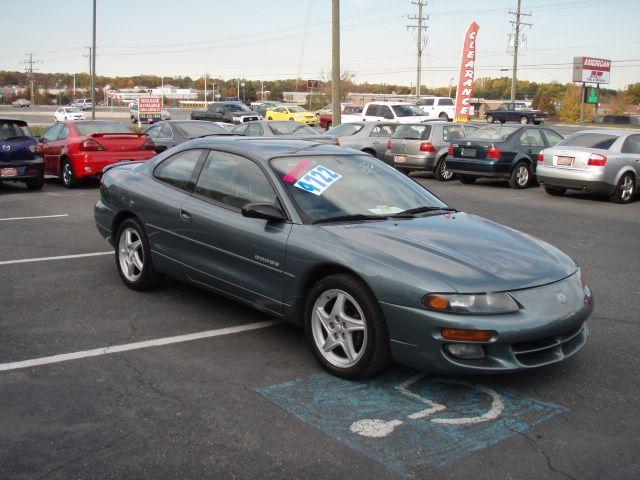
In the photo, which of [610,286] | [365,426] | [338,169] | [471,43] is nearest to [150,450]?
[365,426]

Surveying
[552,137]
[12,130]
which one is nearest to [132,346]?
[12,130]

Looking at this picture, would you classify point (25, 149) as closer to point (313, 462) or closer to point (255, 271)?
point (255, 271)

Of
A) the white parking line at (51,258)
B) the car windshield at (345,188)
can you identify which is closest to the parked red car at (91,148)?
the white parking line at (51,258)

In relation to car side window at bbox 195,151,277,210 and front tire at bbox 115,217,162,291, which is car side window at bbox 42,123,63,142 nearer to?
front tire at bbox 115,217,162,291

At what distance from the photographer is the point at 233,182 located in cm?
549

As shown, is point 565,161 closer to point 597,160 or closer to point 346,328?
point 597,160

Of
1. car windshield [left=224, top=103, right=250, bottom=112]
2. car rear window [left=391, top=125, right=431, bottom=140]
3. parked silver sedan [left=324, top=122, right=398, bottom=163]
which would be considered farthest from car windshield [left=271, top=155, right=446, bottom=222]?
car windshield [left=224, top=103, right=250, bottom=112]

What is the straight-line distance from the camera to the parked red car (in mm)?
14883

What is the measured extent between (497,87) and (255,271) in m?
141

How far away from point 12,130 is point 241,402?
1205 centimetres

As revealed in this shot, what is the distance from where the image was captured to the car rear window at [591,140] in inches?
559

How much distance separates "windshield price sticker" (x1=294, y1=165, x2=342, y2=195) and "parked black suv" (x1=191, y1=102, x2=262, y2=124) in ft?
121

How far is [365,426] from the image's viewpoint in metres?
3.79

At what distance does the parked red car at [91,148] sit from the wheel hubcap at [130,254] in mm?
8737
